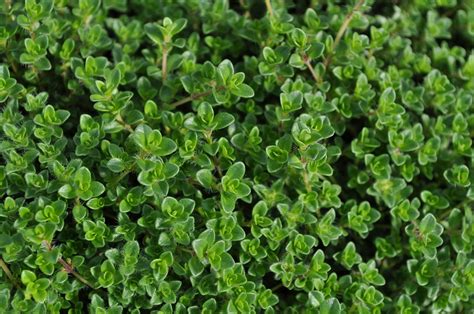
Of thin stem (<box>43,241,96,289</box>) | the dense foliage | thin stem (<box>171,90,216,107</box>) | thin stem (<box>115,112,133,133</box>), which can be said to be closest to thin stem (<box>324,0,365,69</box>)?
the dense foliage

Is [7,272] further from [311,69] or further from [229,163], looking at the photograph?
[311,69]

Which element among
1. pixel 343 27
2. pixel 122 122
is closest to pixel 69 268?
pixel 122 122

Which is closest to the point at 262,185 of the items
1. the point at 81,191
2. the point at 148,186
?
the point at 148,186

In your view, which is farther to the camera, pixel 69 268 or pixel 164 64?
pixel 164 64

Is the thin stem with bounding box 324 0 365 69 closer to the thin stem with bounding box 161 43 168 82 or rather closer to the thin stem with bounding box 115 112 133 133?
the thin stem with bounding box 161 43 168 82

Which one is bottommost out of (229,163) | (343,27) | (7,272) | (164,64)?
(7,272)

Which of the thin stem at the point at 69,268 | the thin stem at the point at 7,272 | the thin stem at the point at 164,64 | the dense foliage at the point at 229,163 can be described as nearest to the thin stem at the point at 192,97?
the dense foliage at the point at 229,163

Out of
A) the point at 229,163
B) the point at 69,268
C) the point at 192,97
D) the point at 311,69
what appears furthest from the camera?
the point at 311,69

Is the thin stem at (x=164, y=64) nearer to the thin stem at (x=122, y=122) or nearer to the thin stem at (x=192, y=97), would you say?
the thin stem at (x=192, y=97)
